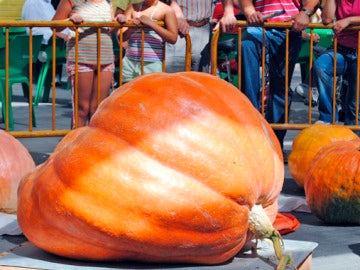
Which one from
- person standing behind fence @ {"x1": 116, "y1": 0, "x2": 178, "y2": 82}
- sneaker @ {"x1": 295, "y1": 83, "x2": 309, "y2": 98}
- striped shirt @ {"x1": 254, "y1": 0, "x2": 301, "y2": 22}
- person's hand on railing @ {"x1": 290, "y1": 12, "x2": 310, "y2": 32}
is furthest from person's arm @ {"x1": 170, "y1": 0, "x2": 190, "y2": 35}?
sneaker @ {"x1": 295, "y1": 83, "x2": 309, "y2": 98}

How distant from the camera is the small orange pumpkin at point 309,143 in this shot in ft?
22.9

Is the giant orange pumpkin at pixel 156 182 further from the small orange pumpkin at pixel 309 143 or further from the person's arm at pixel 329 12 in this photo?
the person's arm at pixel 329 12

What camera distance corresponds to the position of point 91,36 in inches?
326

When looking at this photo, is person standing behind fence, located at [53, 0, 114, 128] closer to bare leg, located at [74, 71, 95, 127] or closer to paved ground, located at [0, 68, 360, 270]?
bare leg, located at [74, 71, 95, 127]

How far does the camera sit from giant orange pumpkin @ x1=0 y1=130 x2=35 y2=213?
5.95m

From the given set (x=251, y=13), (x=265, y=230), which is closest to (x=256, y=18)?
(x=251, y=13)

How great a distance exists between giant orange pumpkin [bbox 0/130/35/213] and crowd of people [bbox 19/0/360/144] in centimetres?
217

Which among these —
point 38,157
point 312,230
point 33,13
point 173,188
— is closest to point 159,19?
point 38,157

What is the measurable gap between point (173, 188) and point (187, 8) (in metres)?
5.28

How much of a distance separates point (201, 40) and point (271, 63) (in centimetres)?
70

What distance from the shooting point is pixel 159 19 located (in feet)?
27.6

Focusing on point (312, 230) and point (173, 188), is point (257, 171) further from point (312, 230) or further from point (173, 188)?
point (312, 230)

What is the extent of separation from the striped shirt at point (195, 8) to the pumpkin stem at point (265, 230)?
16.8 ft

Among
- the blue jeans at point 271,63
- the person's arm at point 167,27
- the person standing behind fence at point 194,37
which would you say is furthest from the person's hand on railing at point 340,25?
the person's arm at point 167,27
